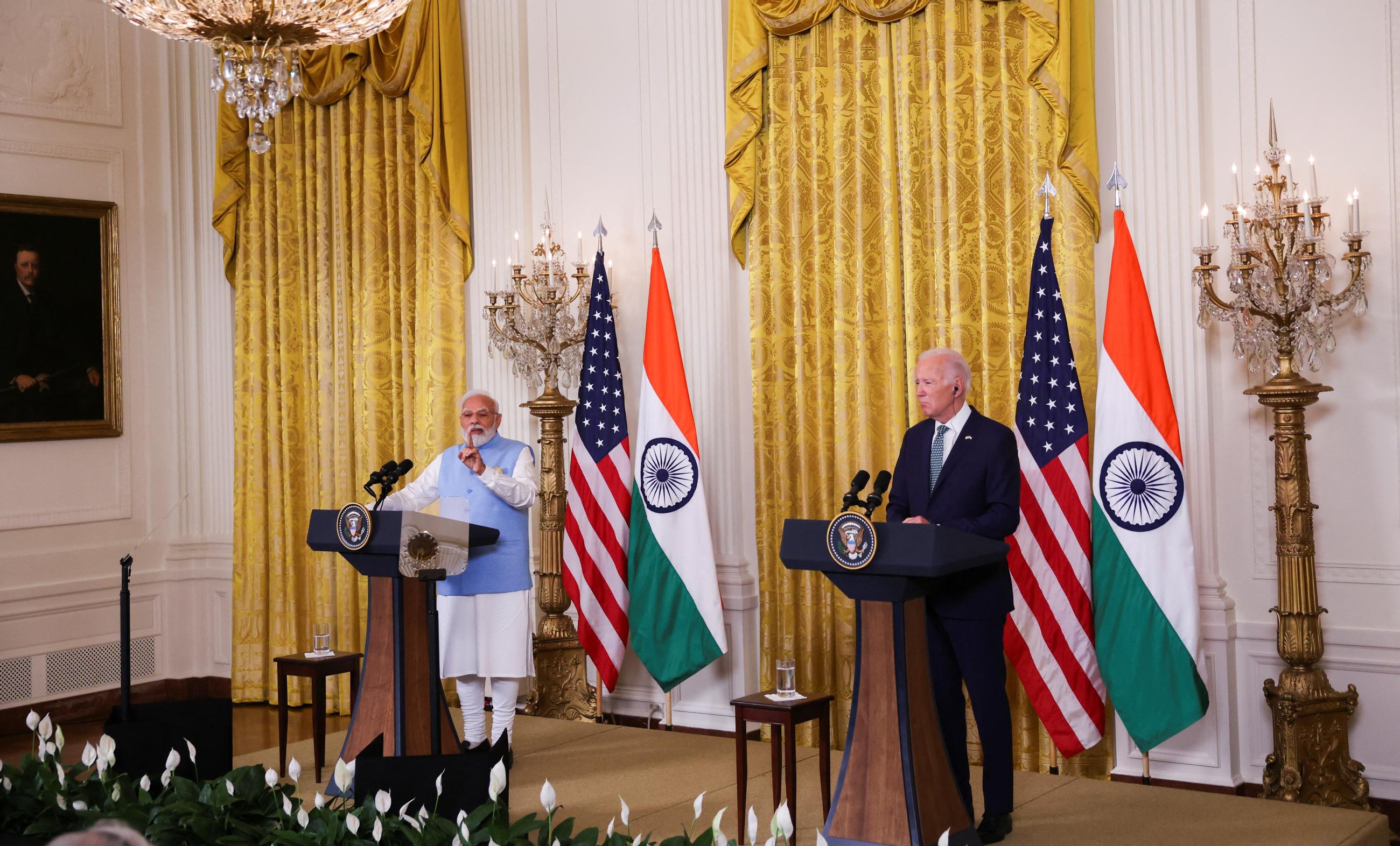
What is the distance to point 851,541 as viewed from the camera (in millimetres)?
3725

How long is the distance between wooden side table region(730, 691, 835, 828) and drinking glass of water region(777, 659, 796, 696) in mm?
61

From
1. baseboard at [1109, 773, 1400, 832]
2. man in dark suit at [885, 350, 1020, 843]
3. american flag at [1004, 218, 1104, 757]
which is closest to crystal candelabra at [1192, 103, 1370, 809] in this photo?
baseboard at [1109, 773, 1400, 832]

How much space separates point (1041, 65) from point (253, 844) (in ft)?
14.3

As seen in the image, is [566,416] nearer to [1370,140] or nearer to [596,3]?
[596,3]

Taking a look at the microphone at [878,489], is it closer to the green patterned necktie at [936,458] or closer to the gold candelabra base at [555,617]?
the green patterned necktie at [936,458]

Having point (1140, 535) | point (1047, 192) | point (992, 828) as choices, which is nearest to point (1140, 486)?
point (1140, 535)

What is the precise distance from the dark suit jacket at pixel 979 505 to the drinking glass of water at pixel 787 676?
0.52 metres

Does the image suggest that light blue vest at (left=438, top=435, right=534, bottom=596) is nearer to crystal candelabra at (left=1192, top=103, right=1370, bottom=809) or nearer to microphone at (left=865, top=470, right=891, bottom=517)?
microphone at (left=865, top=470, right=891, bottom=517)

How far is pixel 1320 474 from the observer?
4980mm

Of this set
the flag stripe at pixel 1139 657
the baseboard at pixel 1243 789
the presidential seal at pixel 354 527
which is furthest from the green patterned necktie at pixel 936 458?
the presidential seal at pixel 354 527

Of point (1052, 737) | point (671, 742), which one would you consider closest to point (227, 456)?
point (671, 742)

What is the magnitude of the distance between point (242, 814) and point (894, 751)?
184cm

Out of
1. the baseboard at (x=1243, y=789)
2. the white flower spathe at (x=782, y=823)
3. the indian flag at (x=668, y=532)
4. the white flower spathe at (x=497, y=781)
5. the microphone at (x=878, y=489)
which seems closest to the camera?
the white flower spathe at (x=782, y=823)

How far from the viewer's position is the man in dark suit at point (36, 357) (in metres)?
7.48
